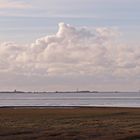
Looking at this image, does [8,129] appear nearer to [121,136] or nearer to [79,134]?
[79,134]

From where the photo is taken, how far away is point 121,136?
36.6 metres

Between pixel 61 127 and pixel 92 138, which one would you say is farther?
pixel 61 127

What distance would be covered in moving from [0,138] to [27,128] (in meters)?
6.11

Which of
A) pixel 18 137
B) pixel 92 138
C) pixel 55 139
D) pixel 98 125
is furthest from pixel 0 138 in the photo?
pixel 98 125

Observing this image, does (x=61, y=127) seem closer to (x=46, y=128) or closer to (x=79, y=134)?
(x=46, y=128)

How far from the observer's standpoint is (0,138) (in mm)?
37781

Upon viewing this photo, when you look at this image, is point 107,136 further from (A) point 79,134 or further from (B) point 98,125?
(B) point 98,125

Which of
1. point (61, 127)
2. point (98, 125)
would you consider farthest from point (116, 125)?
point (61, 127)

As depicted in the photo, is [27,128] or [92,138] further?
[27,128]

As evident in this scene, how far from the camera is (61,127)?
43.7 meters

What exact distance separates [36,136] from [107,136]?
513cm

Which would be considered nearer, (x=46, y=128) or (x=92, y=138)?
(x=92, y=138)

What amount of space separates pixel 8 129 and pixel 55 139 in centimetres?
753

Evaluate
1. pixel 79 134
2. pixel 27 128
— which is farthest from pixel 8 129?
pixel 79 134
